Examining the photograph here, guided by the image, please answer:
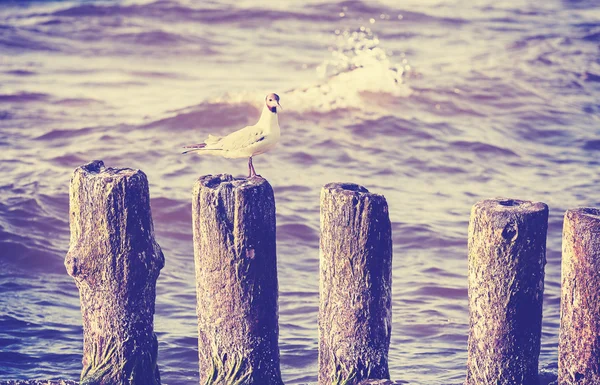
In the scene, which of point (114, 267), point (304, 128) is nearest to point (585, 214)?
point (114, 267)

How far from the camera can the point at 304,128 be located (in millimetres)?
21328

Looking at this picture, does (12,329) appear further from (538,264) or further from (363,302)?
(538,264)

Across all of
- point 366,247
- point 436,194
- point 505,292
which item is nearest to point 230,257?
point 366,247

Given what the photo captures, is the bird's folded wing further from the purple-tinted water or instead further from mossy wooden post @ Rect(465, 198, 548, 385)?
the purple-tinted water

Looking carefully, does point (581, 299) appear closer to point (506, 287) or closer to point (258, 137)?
point (506, 287)

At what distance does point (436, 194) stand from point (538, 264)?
1004 cm

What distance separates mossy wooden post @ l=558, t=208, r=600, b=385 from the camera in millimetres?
7641

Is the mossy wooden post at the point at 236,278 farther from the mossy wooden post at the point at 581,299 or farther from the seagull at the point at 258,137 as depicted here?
the mossy wooden post at the point at 581,299

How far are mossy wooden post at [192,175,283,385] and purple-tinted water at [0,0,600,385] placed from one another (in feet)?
8.64

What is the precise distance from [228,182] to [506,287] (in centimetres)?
204

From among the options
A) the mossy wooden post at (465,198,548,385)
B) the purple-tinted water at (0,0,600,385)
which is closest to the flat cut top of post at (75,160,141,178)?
the mossy wooden post at (465,198,548,385)

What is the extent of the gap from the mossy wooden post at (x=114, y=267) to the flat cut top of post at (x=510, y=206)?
7.70 ft

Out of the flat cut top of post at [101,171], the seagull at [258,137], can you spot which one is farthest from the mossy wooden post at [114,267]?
the seagull at [258,137]

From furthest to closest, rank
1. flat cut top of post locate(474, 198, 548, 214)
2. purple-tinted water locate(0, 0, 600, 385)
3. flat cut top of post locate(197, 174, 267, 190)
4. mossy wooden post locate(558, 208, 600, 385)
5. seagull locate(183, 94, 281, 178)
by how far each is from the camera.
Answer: purple-tinted water locate(0, 0, 600, 385) → seagull locate(183, 94, 281, 178) → flat cut top of post locate(197, 174, 267, 190) → flat cut top of post locate(474, 198, 548, 214) → mossy wooden post locate(558, 208, 600, 385)
